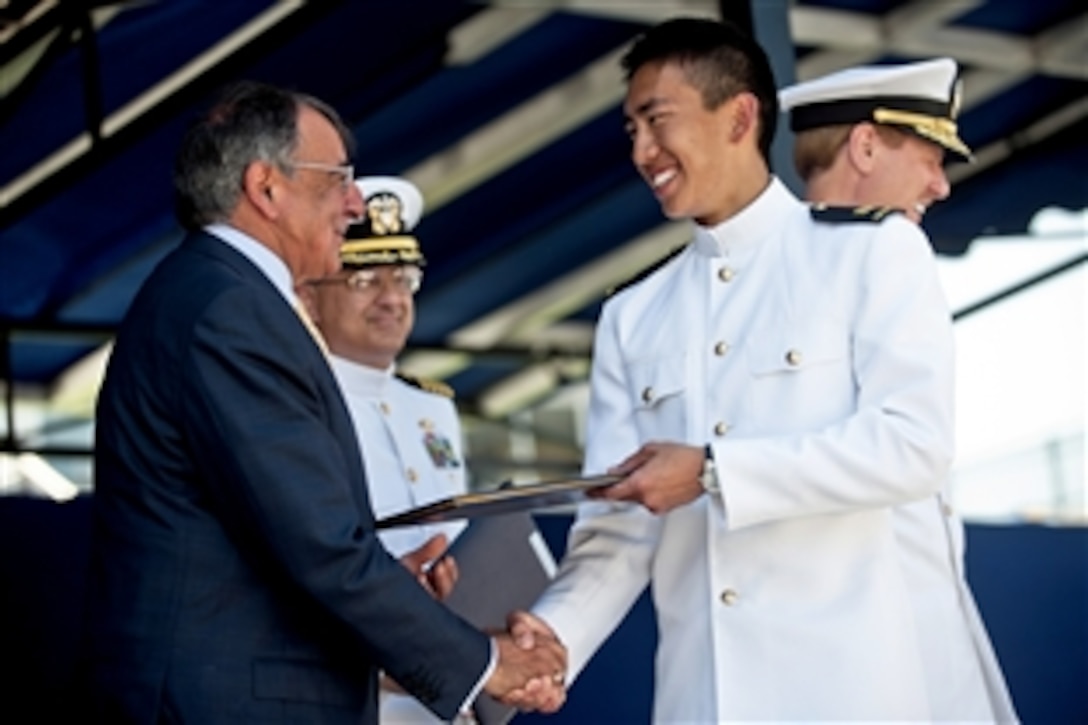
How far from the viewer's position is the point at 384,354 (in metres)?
4.06

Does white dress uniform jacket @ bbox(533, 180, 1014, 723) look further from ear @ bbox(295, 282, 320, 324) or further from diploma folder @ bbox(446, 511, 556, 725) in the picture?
ear @ bbox(295, 282, 320, 324)

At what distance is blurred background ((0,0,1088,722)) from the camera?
5.45m

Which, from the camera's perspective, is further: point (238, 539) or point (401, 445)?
point (401, 445)

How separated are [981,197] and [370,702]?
464 centimetres

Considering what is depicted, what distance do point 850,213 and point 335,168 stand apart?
0.72 meters

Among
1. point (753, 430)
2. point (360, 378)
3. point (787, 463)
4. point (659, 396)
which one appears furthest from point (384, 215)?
point (787, 463)

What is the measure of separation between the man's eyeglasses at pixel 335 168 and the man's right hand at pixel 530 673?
0.64 m

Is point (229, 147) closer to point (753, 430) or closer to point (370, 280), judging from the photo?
point (753, 430)

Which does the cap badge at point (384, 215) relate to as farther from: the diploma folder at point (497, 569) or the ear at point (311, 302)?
the diploma folder at point (497, 569)

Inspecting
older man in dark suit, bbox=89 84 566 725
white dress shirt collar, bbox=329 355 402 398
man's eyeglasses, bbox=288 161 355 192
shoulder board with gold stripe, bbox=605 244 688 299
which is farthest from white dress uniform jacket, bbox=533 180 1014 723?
white dress shirt collar, bbox=329 355 402 398

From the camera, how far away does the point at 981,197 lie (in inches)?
278

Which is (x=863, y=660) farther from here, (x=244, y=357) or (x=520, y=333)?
(x=520, y=333)

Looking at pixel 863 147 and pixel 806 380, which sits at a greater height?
pixel 863 147

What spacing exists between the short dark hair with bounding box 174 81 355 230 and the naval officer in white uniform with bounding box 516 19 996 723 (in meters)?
0.52
